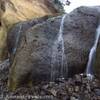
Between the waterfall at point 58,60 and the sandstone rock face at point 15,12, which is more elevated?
the sandstone rock face at point 15,12

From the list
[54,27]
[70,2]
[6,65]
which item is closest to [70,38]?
[54,27]

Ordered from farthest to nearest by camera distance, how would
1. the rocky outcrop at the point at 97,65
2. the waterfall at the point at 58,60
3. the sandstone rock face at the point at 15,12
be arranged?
the sandstone rock face at the point at 15,12, the waterfall at the point at 58,60, the rocky outcrop at the point at 97,65

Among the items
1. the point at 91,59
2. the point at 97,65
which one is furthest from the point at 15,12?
the point at 97,65

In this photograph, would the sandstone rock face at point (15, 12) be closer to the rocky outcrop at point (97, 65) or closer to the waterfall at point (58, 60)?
the waterfall at point (58, 60)

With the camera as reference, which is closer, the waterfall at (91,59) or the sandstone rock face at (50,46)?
the waterfall at (91,59)

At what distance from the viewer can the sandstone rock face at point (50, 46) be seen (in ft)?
35.5

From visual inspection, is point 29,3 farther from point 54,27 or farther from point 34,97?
point 34,97

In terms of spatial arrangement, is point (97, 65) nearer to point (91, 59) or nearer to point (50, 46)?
point (91, 59)

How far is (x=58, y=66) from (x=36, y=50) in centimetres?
84

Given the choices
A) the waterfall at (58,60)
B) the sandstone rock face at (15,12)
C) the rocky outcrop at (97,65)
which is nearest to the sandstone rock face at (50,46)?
the waterfall at (58,60)

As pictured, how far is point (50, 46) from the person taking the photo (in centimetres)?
1134

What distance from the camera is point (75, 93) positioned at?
9742 mm

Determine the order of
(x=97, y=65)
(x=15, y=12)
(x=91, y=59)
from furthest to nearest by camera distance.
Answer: (x=15, y=12), (x=91, y=59), (x=97, y=65)

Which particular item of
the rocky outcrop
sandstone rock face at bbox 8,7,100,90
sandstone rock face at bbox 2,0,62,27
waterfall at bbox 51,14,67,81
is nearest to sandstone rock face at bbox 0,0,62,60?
sandstone rock face at bbox 2,0,62,27
